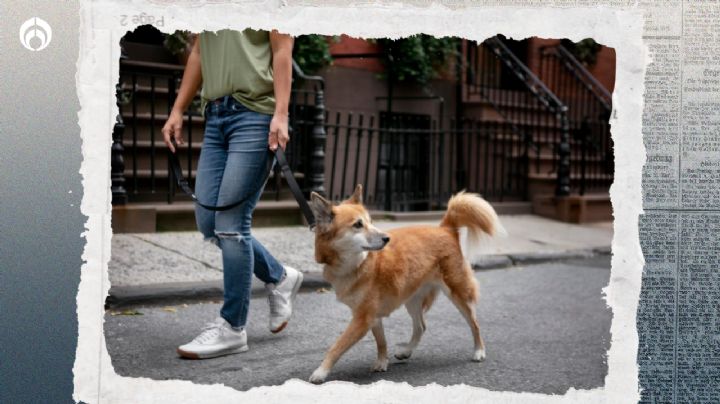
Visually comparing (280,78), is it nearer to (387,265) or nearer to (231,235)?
(231,235)

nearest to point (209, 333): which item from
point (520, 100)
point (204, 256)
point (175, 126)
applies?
point (175, 126)

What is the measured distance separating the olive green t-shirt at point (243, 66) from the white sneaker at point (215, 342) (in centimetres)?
108

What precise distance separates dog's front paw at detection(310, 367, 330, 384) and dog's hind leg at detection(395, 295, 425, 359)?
0.67 meters

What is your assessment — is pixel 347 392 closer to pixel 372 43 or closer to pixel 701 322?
pixel 701 322

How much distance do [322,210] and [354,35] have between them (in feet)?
3.07

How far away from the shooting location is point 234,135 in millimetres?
3721

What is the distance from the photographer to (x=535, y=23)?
10.1 feet

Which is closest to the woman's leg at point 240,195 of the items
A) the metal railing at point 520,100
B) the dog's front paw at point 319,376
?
the dog's front paw at point 319,376

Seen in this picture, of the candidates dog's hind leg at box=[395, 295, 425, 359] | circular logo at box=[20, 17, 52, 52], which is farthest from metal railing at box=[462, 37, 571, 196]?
circular logo at box=[20, 17, 52, 52]

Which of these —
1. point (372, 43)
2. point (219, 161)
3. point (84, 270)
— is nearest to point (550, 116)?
point (372, 43)

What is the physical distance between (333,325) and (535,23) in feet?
7.87

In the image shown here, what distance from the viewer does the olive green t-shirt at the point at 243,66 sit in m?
3.64

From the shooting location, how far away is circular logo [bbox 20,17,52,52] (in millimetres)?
2807

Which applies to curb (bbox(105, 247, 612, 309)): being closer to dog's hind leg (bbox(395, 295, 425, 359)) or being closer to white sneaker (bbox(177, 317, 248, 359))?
white sneaker (bbox(177, 317, 248, 359))
